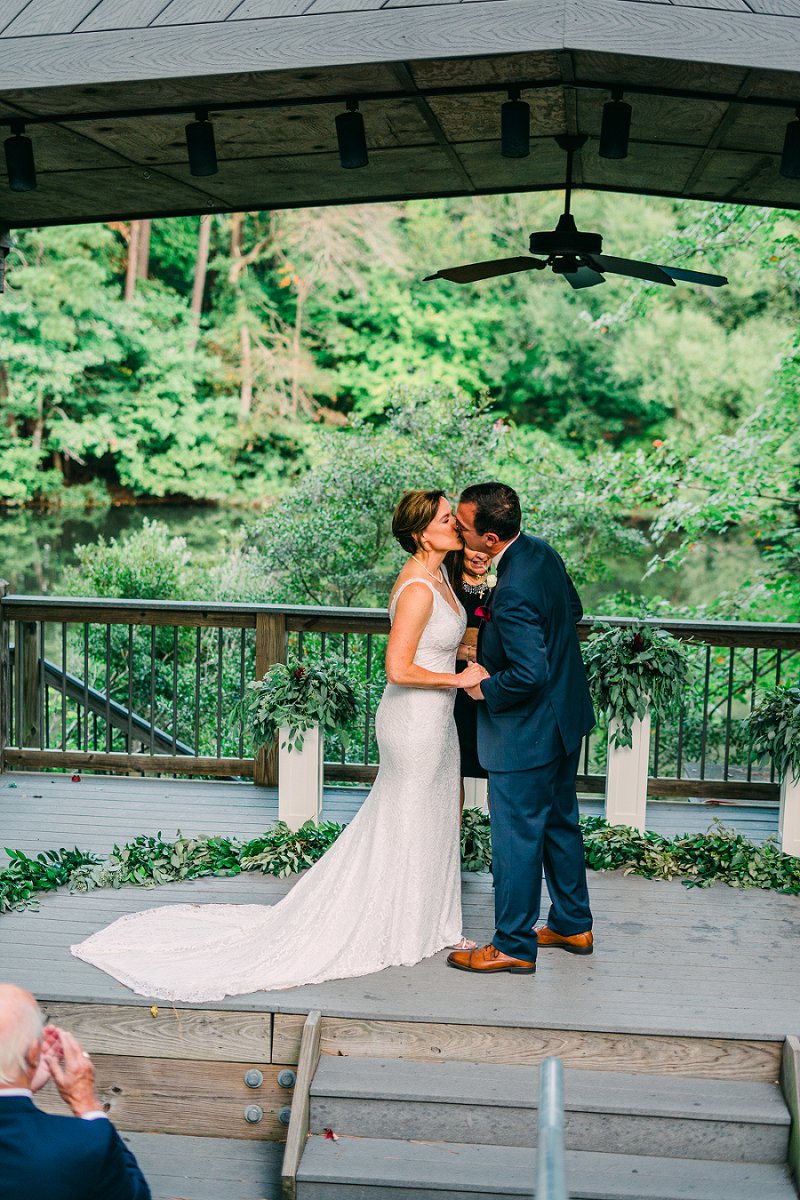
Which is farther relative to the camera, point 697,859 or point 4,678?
point 4,678

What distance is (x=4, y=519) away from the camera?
19.4 metres

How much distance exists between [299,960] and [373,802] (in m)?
0.62

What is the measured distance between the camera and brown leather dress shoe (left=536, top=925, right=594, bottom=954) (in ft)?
14.8

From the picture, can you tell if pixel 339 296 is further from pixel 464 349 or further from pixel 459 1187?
pixel 459 1187

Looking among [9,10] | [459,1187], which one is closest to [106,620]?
[9,10]

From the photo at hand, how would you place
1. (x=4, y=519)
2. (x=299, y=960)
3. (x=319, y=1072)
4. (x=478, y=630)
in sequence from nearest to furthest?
(x=319, y=1072)
(x=299, y=960)
(x=478, y=630)
(x=4, y=519)

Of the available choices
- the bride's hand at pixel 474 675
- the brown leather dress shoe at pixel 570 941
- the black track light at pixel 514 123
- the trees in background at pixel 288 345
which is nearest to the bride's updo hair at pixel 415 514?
the bride's hand at pixel 474 675

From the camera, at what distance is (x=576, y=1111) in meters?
3.68

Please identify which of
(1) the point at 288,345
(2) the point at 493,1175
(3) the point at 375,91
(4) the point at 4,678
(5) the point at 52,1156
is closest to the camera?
(5) the point at 52,1156

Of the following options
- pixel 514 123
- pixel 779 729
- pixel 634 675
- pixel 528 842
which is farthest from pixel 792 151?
pixel 528 842

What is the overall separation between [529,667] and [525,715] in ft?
0.72

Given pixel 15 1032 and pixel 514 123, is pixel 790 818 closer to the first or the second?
pixel 514 123

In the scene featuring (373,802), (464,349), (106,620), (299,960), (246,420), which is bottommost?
(299,960)

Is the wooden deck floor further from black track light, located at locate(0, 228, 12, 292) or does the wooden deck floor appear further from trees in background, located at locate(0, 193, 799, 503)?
trees in background, located at locate(0, 193, 799, 503)
